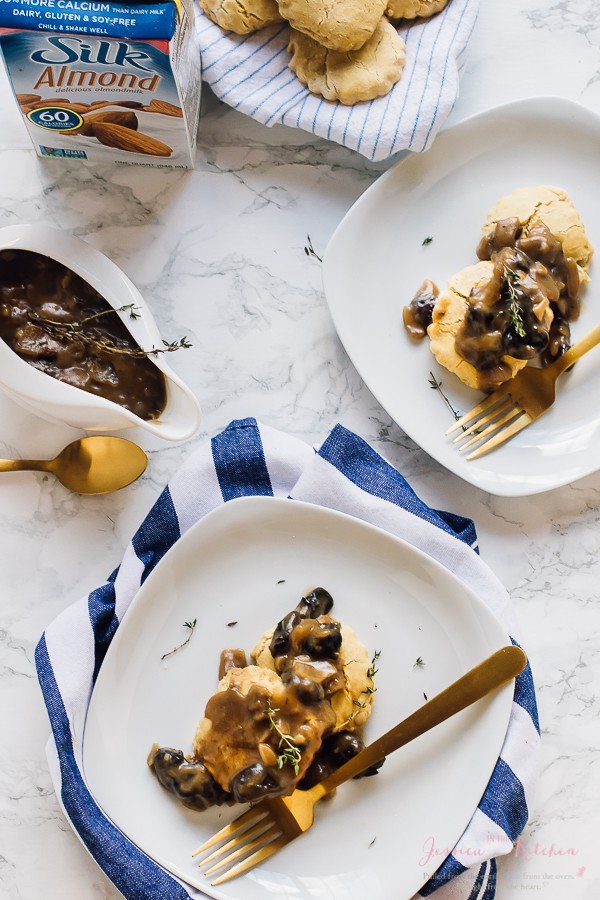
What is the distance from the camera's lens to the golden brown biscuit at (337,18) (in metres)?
2.67

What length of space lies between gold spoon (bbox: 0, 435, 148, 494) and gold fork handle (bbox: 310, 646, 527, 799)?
1174mm

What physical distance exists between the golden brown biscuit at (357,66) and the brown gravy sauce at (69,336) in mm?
1036

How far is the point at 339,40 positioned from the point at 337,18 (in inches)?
2.5

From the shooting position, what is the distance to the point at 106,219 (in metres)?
3.04

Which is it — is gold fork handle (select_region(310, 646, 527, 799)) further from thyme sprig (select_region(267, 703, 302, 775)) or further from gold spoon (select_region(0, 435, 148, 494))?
gold spoon (select_region(0, 435, 148, 494))

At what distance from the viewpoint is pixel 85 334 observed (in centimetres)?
260

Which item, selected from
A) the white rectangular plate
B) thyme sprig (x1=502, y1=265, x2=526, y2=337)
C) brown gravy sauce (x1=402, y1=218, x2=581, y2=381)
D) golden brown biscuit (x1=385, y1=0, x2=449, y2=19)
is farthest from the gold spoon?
golden brown biscuit (x1=385, y1=0, x2=449, y2=19)

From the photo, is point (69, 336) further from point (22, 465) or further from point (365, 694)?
point (365, 694)

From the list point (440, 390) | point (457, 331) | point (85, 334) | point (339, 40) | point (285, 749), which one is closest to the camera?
point (285, 749)

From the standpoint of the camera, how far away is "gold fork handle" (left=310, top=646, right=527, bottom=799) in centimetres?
264

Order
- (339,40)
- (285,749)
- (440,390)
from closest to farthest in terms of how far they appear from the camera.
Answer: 1. (285,749)
2. (339,40)
3. (440,390)

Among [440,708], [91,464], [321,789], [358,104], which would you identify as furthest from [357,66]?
[321,789]

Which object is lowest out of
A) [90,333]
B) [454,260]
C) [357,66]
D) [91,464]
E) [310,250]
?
[91,464]

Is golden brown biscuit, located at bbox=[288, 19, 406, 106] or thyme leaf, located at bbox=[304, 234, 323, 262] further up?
golden brown biscuit, located at bbox=[288, 19, 406, 106]
